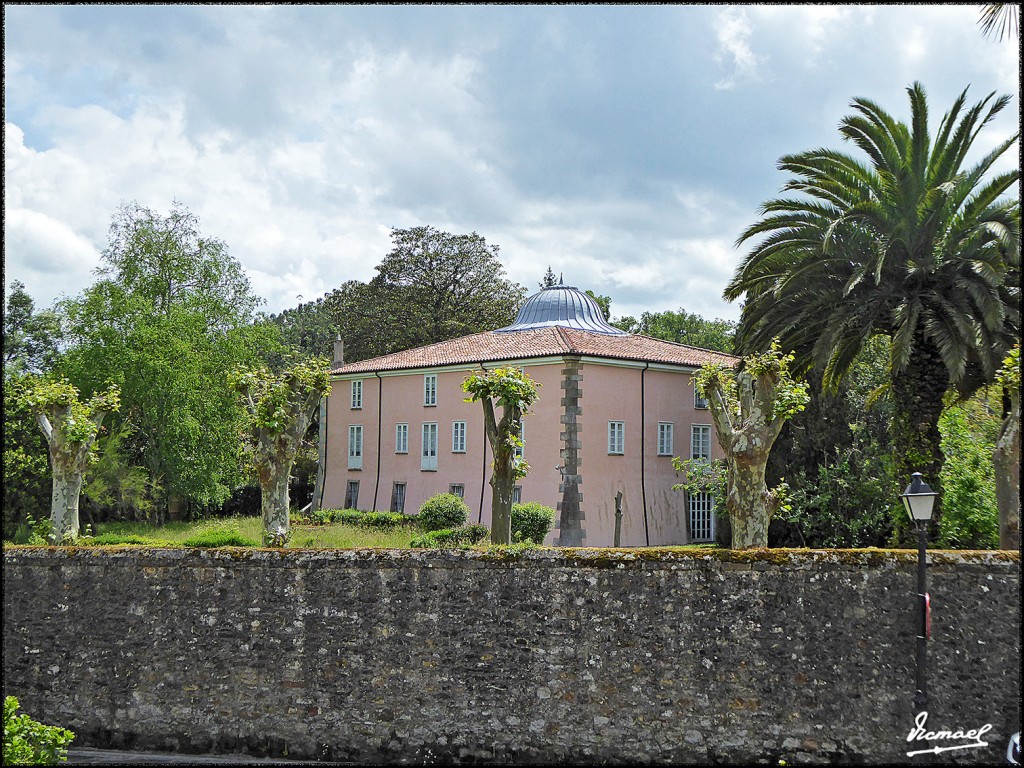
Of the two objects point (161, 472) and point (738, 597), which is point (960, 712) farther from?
point (161, 472)

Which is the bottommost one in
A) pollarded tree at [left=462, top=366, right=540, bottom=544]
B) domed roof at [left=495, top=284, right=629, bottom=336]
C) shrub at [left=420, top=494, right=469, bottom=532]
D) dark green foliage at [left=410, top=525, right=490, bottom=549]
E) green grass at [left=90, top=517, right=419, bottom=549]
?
green grass at [left=90, top=517, right=419, bottom=549]

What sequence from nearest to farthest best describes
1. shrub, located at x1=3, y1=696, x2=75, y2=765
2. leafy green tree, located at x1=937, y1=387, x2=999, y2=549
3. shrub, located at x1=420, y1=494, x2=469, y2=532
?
shrub, located at x1=3, y1=696, x2=75, y2=765
leafy green tree, located at x1=937, y1=387, x2=999, y2=549
shrub, located at x1=420, y1=494, x2=469, y2=532

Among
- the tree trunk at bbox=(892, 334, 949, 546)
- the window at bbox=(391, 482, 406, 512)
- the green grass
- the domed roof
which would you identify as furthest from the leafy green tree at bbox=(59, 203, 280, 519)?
the tree trunk at bbox=(892, 334, 949, 546)

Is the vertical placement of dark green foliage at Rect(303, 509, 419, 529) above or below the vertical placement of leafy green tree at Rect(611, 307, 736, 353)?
below

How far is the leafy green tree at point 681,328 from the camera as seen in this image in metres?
57.3

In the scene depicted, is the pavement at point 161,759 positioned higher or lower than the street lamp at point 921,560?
lower

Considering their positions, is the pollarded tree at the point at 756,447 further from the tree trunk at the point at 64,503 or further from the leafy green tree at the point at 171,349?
the leafy green tree at the point at 171,349

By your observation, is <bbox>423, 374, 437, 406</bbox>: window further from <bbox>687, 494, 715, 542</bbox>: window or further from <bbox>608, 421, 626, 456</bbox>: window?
<bbox>687, 494, 715, 542</bbox>: window

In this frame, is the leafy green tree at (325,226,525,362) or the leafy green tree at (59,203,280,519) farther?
the leafy green tree at (325,226,525,362)

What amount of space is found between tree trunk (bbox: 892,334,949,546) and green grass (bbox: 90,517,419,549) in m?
11.1

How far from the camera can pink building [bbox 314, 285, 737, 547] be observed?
31094 millimetres

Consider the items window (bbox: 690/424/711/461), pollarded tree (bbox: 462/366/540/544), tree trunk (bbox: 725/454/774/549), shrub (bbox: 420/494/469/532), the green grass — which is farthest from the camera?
window (bbox: 690/424/711/461)

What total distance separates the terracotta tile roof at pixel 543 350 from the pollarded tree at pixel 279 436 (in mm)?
14370

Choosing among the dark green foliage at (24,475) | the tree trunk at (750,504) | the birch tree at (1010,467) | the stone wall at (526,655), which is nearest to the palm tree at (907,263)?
the birch tree at (1010,467)
